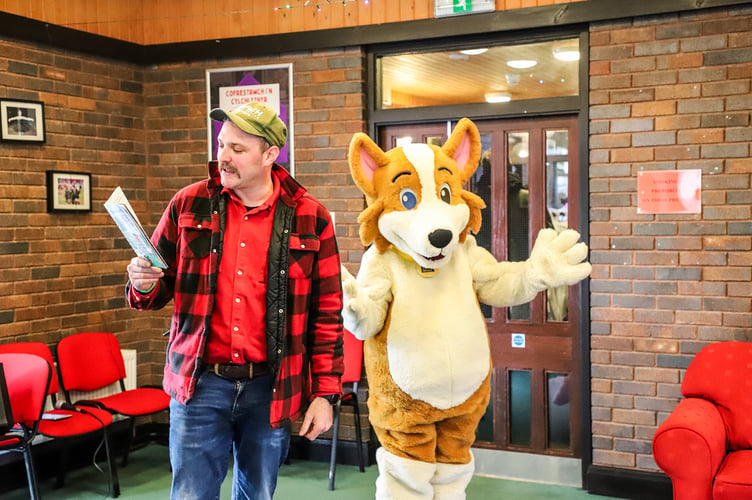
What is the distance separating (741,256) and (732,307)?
10.7 inches

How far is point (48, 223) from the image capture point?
4844 millimetres

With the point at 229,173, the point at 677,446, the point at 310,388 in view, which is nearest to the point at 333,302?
the point at 310,388

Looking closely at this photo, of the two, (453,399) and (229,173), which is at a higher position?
(229,173)

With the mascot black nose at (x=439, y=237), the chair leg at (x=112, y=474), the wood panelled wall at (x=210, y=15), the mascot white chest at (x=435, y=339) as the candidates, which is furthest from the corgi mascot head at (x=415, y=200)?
the chair leg at (x=112, y=474)

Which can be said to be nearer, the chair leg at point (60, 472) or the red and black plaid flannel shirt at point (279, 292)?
the red and black plaid flannel shirt at point (279, 292)

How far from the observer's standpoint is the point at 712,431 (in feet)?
11.6

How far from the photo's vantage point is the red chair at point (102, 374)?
4680mm

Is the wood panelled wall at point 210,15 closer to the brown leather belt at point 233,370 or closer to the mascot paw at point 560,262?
the mascot paw at point 560,262

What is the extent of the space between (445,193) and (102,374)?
2.76 metres

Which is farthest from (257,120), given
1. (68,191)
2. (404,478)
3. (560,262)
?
(68,191)

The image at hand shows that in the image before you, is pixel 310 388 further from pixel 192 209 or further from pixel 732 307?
pixel 732 307

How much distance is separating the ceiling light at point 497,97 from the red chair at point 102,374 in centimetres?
261

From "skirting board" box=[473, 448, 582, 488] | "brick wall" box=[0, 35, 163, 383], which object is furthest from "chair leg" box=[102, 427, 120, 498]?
"skirting board" box=[473, 448, 582, 488]

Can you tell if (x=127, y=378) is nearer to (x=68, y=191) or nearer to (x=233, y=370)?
(x=68, y=191)
